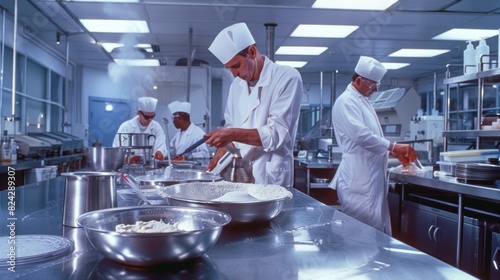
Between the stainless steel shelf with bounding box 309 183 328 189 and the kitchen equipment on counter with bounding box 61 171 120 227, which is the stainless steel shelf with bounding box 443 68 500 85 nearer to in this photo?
the stainless steel shelf with bounding box 309 183 328 189

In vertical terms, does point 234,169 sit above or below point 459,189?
above

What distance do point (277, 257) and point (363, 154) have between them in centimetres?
243

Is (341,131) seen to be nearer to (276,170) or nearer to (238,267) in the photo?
(276,170)

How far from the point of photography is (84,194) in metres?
1.09

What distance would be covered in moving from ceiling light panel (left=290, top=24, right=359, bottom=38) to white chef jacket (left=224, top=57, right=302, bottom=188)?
147 inches

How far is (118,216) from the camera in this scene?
0.97 m

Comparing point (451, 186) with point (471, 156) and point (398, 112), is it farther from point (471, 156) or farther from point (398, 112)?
point (398, 112)

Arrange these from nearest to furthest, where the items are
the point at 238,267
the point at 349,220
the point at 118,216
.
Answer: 1. the point at 238,267
2. the point at 118,216
3. the point at 349,220

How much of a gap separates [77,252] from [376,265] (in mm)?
612

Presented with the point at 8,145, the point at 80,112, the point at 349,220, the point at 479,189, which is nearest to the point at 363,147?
the point at 479,189

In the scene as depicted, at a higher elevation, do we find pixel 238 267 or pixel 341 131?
pixel 341 131

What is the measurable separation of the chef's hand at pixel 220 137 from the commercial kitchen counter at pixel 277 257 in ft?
2.49

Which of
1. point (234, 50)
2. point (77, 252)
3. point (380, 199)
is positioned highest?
point (234, 50)

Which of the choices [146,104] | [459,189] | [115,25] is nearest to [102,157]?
[459,189]
